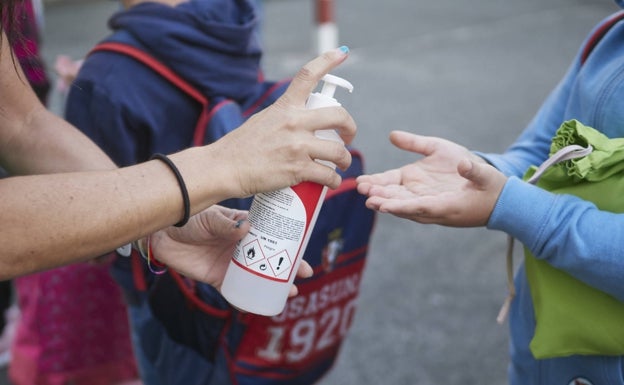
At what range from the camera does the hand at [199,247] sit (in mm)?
1443

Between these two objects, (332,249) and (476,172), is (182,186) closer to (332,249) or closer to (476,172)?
(476,172)

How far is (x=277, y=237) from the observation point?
4.07 feet

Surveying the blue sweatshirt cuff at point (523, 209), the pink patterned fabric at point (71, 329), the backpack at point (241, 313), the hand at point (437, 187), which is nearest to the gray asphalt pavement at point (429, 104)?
the pink patterned fabric at point (71, 329)

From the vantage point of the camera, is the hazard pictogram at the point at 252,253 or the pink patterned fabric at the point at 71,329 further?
the pink patterned fabric at the point at 71,329

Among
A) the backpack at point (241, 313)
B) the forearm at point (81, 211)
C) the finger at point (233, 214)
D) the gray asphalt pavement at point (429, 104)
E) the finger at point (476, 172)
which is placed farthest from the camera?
the gray asphalt pavement at point (429, 104)

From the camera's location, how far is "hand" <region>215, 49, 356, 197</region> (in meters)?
1.19

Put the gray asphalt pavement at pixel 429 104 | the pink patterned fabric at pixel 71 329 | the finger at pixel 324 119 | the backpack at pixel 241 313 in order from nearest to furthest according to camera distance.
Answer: the finger at pixel 324 119
the backpack at pixel 241 313
the pink patterned fabric at pixel 71 329
the gray asphalt pavement at pixel 429 104

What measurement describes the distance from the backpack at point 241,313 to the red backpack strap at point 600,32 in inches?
25.5

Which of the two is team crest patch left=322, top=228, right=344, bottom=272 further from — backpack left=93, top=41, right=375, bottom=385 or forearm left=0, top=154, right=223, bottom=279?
forearm left=0, top=154, right=223, bottom=279

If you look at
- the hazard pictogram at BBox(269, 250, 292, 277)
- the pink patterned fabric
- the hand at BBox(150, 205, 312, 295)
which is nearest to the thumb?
the hand at BBox(150, 205, 312, 295)

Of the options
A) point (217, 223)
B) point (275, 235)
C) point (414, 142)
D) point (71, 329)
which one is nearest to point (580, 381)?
point (414, 142)

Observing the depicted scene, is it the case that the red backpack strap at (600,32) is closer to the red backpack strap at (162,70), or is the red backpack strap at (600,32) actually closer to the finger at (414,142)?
the finger at (414,142)

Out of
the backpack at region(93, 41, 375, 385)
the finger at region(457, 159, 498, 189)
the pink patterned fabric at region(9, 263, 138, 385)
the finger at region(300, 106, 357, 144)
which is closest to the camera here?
the finger at region(300, 106, 357, 144)

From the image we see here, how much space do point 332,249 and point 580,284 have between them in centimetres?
67
